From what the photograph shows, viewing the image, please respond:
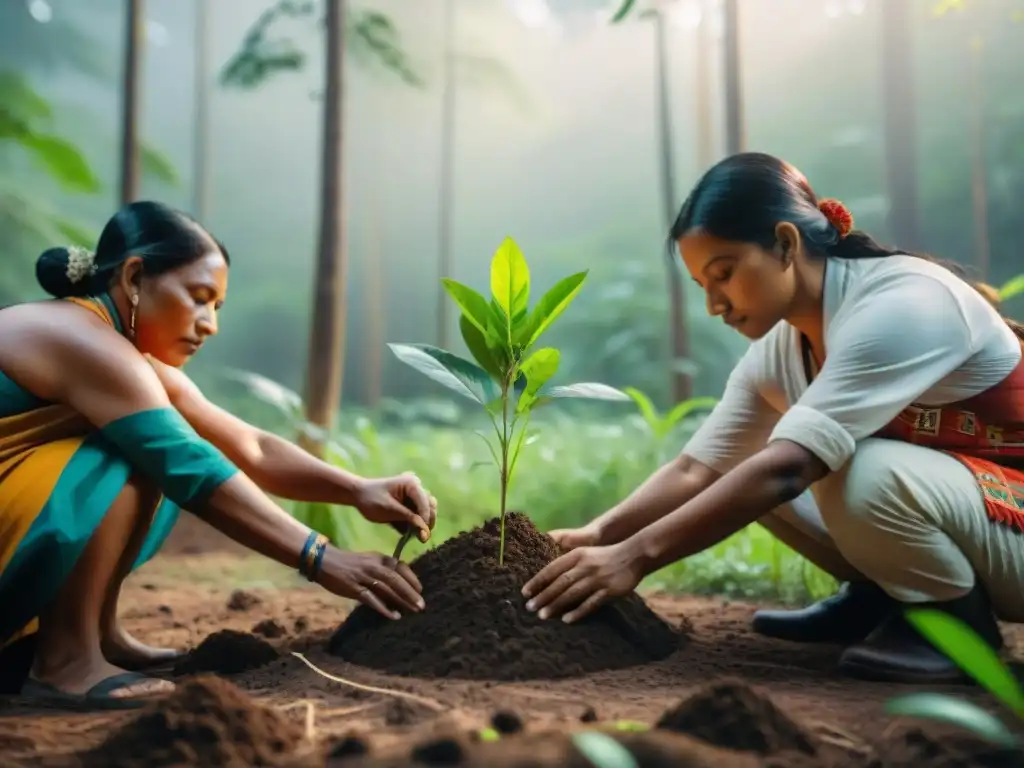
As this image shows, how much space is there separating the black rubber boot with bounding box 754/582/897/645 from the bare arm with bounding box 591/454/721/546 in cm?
33

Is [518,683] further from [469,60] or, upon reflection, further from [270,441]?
[469,60]

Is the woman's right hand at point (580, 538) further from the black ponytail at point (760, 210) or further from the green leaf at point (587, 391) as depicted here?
the black ponytail at point (760, 210)

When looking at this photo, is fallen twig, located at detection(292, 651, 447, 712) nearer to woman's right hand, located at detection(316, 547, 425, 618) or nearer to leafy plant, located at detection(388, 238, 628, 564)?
woman's right hand, located at detection(316, 547, 425, 618)

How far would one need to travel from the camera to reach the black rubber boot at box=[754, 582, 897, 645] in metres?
1.77

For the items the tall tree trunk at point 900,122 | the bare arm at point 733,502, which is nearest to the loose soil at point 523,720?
the bare arm at point 733,502

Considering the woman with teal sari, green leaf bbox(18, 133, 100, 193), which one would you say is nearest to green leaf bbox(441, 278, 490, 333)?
the woman with teal sari

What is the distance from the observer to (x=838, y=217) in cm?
160

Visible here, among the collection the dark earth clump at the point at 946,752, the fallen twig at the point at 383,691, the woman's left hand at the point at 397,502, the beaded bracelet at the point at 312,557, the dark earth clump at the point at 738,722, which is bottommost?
the fallen twig at the point at 383,691

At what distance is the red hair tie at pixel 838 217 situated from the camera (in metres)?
1.60

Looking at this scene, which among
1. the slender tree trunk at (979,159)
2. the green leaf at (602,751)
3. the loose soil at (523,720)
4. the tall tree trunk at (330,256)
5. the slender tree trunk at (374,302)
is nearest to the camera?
the green leaf at (602,751)

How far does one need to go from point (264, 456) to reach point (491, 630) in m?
0.64

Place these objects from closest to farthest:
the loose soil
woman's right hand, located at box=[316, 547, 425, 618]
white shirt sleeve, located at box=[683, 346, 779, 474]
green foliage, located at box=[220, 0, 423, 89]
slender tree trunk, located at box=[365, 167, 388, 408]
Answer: the loose soil, woman's right hand, located at box=[316, 547, 425, 618], white shirt sleeve, located at box=[683, 346, 779, 474], green foliage, located at box=[220, 0, 423, 89], slender tree trunk, located at box=[365, 167, 388, 408]

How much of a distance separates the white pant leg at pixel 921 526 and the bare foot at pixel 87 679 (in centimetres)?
114

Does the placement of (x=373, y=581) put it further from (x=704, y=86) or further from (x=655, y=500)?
(x=704, y=86)
